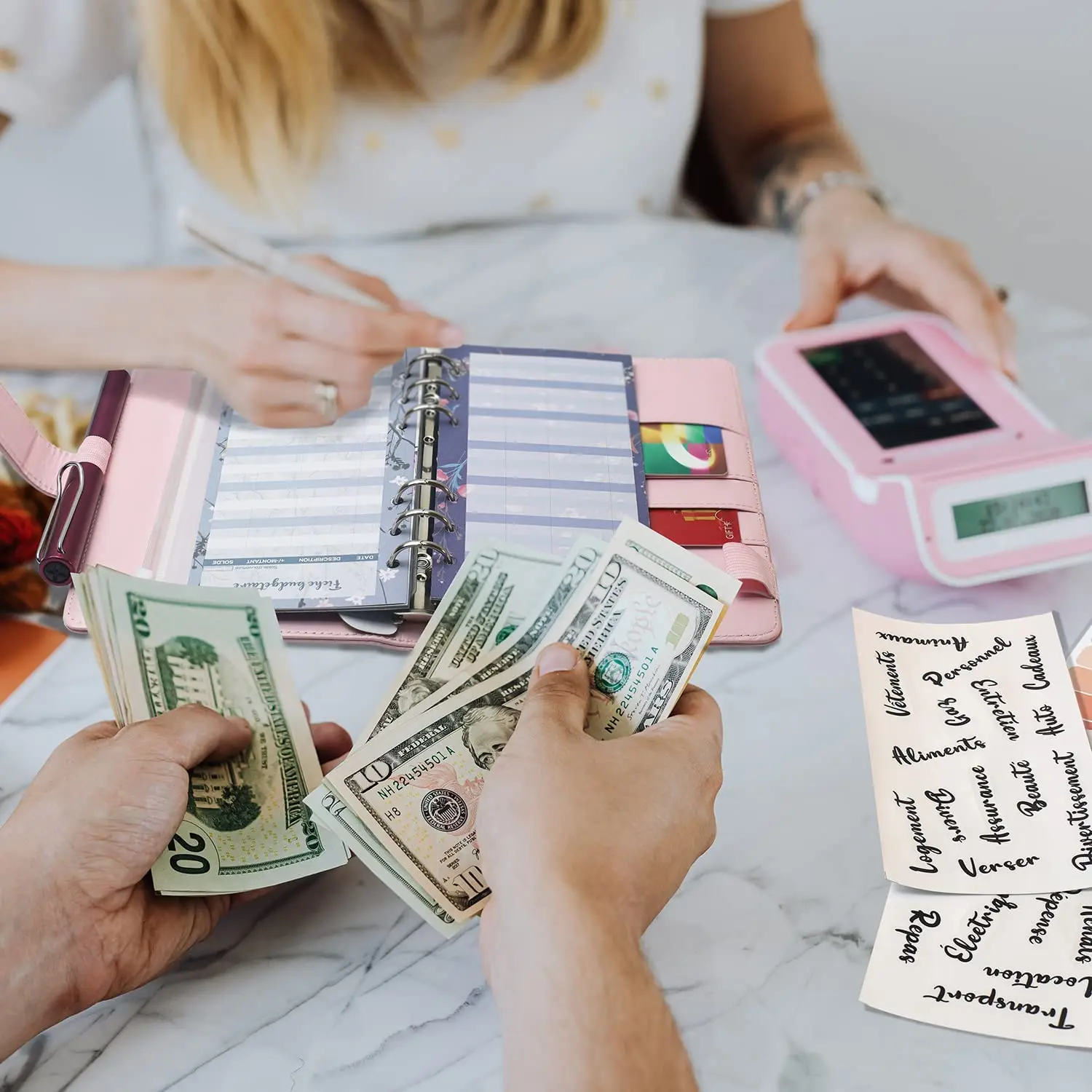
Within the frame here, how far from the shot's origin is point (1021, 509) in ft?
2.66

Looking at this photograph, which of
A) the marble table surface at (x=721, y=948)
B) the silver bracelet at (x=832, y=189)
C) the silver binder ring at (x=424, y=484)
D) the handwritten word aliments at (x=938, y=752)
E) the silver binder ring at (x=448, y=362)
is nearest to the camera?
the marble table surface at (x=721, y=948)

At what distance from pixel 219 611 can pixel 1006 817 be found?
21.3 inches

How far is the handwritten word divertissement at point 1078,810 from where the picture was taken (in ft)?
2.17

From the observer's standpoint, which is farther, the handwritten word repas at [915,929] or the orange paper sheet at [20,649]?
the orange paper sheet at [20,649]

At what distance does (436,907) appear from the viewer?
0.62 meters

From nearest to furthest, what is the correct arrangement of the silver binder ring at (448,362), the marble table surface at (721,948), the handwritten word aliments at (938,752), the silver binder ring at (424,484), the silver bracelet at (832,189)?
1. the marble table surface at (721,948)
2. the handwritten word aliments at (938,752)
3. the silver binder ring at (424,484)
4. the silver binder ring at (448,362)
5. the silver bracelet at (832,189)

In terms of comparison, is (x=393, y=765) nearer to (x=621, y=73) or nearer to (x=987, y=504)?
(x=987, y=504)

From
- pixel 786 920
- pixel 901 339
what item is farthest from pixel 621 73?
pixel 786 920

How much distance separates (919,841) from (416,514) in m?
0.44

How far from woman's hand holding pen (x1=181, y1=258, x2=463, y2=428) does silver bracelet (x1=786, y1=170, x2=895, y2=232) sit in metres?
0.53

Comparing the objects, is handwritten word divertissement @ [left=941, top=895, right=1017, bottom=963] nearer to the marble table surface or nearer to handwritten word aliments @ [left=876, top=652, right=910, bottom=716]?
the marble table surface

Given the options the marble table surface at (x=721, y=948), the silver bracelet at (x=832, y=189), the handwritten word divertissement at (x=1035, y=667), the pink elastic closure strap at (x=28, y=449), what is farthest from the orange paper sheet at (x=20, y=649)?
the silver bracelet at (x=832, y=189)

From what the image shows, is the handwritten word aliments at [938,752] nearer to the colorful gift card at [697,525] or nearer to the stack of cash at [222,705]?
the colorful gift card at [697,525]

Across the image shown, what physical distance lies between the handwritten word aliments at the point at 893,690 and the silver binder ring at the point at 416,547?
0.35m
